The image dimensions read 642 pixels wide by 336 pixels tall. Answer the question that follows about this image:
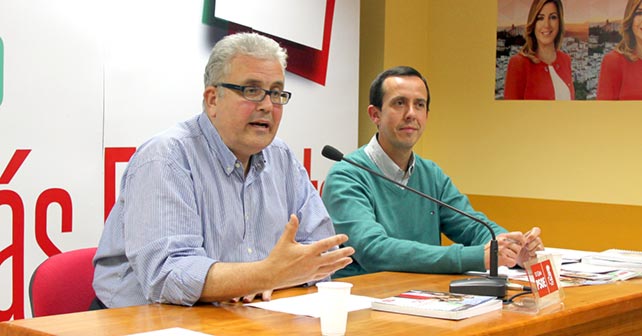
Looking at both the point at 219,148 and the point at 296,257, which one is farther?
the point at 219,148

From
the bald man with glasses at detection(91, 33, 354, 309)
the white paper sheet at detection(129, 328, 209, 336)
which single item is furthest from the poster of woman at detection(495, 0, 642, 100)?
the white paper sheet at detection(129, 328, 209, 336)

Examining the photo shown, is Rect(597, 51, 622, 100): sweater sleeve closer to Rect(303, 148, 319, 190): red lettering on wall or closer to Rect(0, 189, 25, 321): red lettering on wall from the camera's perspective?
Rect(303, 148, 319, 190): red lettering on wall

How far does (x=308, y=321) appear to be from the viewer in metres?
1.88

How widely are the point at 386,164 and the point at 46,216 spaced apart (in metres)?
1.21

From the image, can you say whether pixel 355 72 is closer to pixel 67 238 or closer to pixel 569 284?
pixel 67 238

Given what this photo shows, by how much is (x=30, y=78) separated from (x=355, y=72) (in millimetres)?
1930

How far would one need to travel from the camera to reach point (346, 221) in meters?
2.86

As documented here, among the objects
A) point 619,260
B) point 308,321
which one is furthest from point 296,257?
point 619,260

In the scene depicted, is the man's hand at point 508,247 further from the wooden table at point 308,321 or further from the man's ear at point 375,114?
the man's ear at point 375,114

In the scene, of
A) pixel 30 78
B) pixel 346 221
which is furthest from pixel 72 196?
pixel 346 221

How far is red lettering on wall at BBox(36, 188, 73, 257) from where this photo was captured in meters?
3.05

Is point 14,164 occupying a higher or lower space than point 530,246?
higher

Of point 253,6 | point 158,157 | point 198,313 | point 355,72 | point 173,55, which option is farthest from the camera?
point 355,72

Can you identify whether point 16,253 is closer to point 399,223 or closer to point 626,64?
point 399,223
